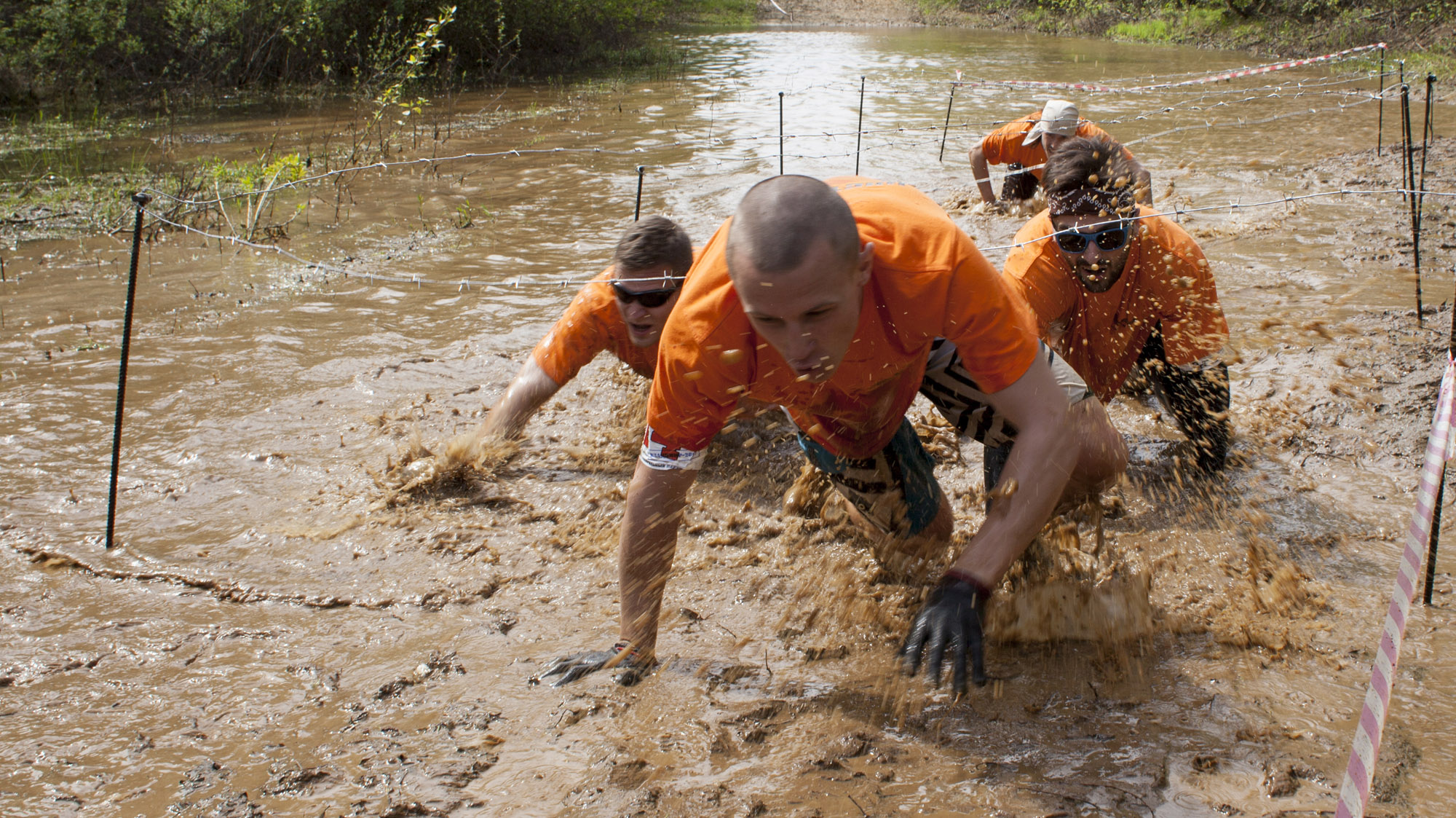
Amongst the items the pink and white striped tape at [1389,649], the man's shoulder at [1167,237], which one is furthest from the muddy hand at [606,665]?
the man's shoulder at [1167,237]

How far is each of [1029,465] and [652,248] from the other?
198 cm

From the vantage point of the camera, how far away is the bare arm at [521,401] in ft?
13.4

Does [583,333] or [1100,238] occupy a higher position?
[1100,238]

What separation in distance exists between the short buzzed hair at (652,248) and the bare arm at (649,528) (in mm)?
1542

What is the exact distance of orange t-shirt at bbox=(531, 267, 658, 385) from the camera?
4027mm

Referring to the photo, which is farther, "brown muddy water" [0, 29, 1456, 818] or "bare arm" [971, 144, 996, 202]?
"bare arm" [971, 144, 996, 202]

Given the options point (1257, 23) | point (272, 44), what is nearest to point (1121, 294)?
point (272, 44)

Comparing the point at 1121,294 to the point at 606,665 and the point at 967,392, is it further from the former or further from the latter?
the point at 606,665

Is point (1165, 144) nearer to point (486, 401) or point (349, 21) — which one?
point (486, 401)

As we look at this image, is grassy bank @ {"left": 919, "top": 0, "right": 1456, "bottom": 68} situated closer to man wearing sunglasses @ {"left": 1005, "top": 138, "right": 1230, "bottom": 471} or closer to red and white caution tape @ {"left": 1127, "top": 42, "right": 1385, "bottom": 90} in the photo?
red and white caution tape @ {"left": 1127, "top": 42, "right": 1385, "bottom": 90}

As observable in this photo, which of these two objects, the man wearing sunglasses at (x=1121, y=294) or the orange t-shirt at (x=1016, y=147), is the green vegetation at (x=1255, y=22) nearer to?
the orange t-shirt at (x=1016, y=147)

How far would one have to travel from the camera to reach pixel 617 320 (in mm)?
4027

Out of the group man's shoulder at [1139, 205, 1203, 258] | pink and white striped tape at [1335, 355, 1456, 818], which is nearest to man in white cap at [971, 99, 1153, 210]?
man's shoulder at [1139, 205, 1203, 258]

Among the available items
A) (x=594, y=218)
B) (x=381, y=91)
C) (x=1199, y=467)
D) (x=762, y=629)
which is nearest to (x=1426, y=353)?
(x=1199, y=467)
